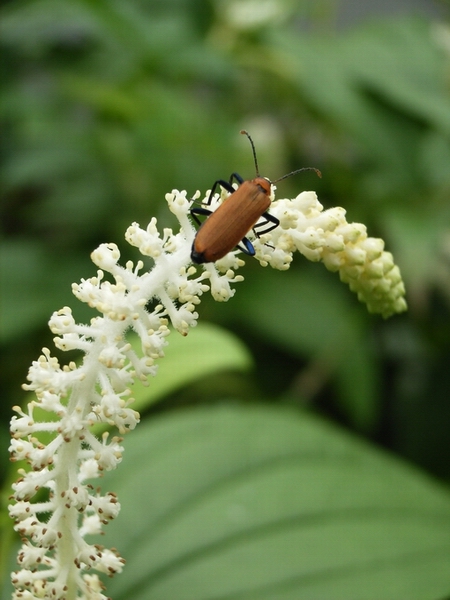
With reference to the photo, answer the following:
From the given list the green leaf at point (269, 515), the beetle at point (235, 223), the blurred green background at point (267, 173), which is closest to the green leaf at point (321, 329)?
the blurred green background at point (267, 173)

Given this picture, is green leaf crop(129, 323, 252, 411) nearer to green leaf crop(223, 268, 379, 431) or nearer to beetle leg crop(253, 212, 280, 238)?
beetle leg crop(253, 212, 280, 238)

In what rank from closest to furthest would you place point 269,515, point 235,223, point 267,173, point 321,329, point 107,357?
point 107,357
point 235,223
point 269,515
point 321,329
point 267,173

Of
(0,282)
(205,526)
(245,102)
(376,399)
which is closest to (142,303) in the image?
(205,526)

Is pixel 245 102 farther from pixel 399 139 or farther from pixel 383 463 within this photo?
pixel 383 463

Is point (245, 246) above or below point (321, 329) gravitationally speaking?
below

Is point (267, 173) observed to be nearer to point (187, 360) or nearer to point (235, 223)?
point (187, 360)

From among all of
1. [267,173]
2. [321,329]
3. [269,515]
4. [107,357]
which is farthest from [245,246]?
[267,173]

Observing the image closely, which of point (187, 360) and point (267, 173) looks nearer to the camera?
point (187, 360)
